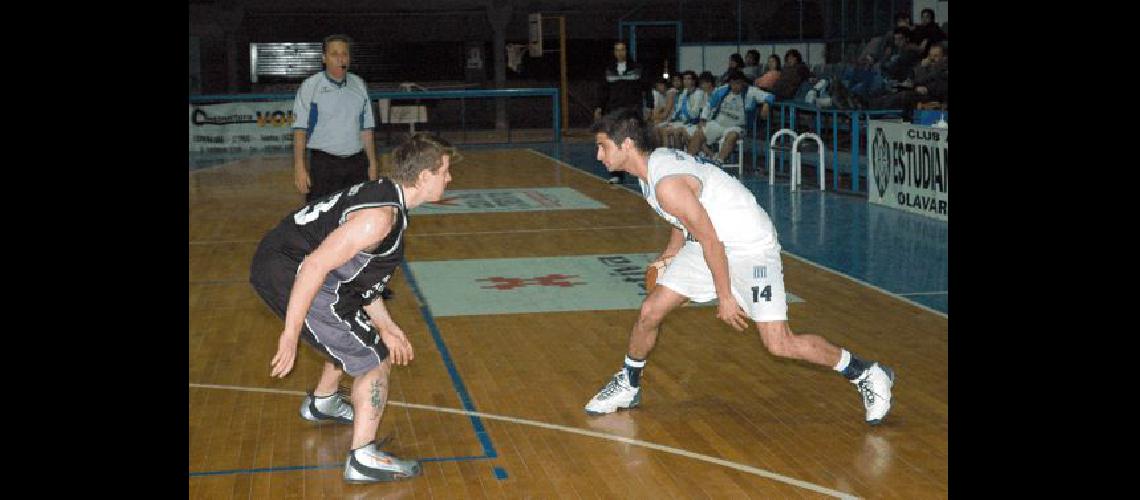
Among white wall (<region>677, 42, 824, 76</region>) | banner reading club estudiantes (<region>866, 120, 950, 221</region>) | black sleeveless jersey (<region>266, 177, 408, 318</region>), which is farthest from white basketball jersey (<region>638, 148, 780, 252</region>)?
white wall (<region>677, 42, 824, 76</region>)

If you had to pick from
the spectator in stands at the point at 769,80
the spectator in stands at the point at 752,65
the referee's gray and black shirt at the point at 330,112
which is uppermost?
the spectator in stands at the point at 752,65

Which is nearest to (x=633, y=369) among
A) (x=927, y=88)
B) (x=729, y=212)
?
(x=729, y=212)

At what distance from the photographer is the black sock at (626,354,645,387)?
6828 millimetres

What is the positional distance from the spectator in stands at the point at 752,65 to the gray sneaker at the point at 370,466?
62.9 feet

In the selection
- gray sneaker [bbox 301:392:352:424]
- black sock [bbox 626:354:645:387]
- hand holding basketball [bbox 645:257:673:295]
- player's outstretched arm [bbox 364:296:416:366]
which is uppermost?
hand holding basketball [bbox 645:257:673:295]

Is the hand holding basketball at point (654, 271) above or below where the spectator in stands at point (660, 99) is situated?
below

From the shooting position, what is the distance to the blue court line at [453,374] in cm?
639

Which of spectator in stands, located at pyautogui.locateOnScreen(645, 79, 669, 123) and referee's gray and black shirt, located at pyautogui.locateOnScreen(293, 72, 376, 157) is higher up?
spectator in stands, located at pyautogui.locateOnScreen(645, 79, 669, 123)

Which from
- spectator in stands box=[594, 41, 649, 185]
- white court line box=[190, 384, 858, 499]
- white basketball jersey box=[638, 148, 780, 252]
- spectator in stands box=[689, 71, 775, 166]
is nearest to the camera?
white court line box=[190, 384, 858, 499]

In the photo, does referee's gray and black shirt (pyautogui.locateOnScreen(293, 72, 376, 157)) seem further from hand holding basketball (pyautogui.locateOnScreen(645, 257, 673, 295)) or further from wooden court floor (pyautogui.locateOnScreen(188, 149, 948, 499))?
hand holding basketball (pyautogui.locateOnScreen(645, 257, 673, 295))

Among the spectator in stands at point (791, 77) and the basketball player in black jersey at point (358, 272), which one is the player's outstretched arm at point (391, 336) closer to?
the basketball player in black jersey at point (358, 272)

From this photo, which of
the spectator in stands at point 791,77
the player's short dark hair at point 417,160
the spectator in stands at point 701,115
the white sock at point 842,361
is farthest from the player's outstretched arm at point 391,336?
the spectator in stands at point 791,77

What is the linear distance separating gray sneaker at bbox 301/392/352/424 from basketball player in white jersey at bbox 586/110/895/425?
147cm
